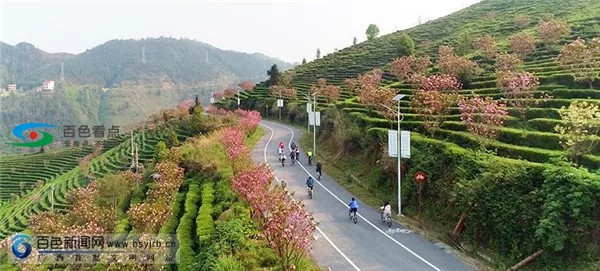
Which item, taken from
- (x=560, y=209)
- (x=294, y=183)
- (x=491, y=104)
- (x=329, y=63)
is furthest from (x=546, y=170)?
Result: (x=329, y=63)

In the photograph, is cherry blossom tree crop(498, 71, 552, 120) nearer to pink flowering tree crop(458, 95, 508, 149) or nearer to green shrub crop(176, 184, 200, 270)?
pink flowering tree crop(458, 95, 508, 149)

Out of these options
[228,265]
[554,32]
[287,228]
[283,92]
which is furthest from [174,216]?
[283,92]

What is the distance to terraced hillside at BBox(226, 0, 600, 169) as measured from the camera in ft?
70.1

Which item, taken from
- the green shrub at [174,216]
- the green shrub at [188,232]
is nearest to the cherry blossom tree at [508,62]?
the green shrub at [188,232]

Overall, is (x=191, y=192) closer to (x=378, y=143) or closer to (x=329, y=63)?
(x=378, y=143)

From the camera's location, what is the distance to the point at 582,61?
2842 centimetres

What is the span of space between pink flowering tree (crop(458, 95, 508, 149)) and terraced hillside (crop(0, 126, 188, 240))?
1094 inches

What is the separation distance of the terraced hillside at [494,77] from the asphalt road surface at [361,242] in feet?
18.2

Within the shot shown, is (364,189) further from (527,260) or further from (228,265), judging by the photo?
(228,265)

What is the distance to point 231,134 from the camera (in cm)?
3027

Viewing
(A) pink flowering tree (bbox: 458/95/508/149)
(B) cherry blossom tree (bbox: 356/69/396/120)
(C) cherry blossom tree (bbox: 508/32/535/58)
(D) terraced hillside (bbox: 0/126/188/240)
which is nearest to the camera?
(A) pink flowering tree (bbox: 458/95/508/149)

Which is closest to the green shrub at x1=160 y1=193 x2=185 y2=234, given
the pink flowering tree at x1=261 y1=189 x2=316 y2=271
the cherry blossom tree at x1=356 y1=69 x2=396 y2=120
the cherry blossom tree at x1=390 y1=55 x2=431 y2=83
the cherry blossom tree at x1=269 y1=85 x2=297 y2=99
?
the pink flowering tree at x1=261 y1=189 x2=316 y2=271

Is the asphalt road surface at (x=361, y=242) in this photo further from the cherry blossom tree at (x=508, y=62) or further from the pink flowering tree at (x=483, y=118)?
the cherry blossom tree at (x=508, y=62)

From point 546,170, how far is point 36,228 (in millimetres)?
20202
